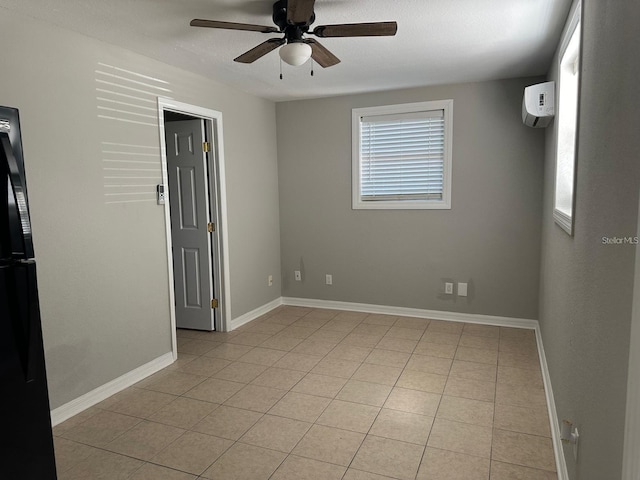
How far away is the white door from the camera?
416cm

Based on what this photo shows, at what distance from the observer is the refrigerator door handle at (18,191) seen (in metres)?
1.73

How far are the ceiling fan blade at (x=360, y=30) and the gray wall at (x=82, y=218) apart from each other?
1.56 metres

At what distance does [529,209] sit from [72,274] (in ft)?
12.6

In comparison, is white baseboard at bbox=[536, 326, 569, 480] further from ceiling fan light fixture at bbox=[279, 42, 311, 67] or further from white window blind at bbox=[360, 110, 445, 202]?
ceiling fan light fixture at bbox=[279, 42, 311, 67]

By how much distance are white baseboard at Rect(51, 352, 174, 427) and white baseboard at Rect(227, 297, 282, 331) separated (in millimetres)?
921

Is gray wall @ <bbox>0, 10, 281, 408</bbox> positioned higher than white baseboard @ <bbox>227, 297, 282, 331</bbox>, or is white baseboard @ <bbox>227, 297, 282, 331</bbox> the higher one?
gray wall @ <bbox>0, 10, 281, 408</bbox>

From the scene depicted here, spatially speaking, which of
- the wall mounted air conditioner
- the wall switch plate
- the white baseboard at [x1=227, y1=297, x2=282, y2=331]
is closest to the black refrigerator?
the wall switch plate

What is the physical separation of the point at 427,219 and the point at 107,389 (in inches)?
128

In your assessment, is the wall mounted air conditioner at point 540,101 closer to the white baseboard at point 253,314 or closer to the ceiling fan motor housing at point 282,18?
the ceiling fan motor housing at point 282,18

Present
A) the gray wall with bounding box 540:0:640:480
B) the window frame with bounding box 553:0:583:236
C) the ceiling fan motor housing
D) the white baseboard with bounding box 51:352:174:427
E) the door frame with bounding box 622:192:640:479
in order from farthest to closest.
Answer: the white baseboard with bounding box 51:352:174:427
the ceiling fan motor housing
the window frame with bounding box 553:0:583:236
the gray wall with bounding box 540:0:640:480
the door frame with bounding box 622:192:640:479

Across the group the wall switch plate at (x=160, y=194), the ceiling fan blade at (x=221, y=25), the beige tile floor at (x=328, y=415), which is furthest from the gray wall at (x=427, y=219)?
the ceiling fan blade at (x=221, y=25)

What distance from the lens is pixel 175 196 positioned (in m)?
4.34

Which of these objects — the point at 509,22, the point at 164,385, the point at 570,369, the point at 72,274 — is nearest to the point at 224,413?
the point at 164,385

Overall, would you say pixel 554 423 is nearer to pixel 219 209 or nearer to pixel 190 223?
pixel 219 209
